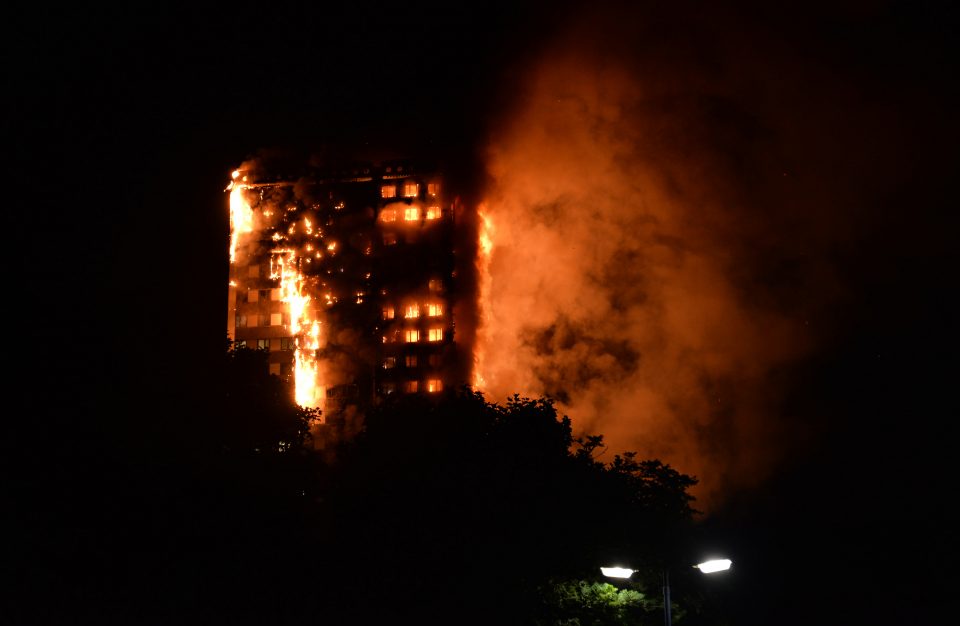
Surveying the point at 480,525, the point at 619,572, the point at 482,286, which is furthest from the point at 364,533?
the point at 482,286

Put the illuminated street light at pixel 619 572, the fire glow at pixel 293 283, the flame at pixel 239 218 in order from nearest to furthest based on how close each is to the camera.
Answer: the illuminated street light at pixel 619 572 < the fire glow at pixel 293 283 < the flame at pixel 239 218

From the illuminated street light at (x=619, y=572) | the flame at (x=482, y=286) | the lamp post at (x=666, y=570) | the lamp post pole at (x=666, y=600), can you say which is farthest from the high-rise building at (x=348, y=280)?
the illuminated street light at (x=619, y=572)

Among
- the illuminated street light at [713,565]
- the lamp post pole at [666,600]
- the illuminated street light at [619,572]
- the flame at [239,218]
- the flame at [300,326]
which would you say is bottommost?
the lamp post pole at [666,600]

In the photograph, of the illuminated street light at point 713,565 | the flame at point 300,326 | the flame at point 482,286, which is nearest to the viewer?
the illuminated street light at point 713,565

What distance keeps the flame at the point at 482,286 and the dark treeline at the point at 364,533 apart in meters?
36.2

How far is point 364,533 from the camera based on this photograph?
58.1 feet

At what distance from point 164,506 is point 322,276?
5062cm

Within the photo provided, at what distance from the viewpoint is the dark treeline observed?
14.6m

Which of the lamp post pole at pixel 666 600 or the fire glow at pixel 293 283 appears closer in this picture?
the lamp post pole at pixel 666 600

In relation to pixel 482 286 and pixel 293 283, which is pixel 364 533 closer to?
pixel 482 286

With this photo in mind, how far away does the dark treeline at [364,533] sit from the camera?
48.0 feet

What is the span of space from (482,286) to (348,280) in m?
12.6

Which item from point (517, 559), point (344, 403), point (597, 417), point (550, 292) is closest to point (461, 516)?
point (517, 559)

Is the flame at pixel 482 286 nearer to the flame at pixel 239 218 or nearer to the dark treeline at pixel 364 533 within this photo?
the flame at pixel 239 218
